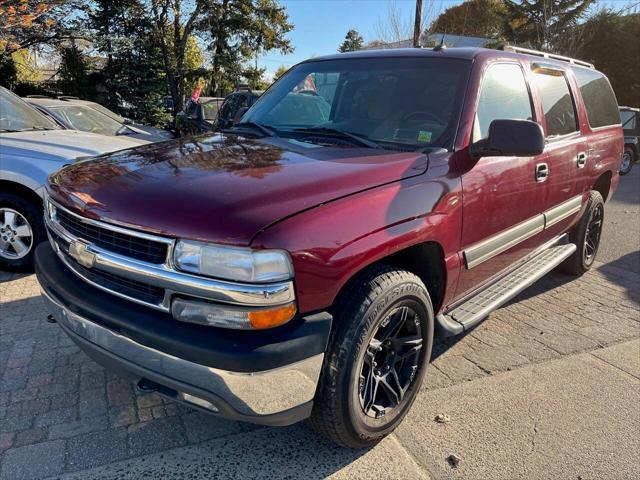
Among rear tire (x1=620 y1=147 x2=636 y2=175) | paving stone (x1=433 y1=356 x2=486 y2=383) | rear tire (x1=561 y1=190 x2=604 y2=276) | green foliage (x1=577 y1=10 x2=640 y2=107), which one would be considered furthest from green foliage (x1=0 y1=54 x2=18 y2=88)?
green foliage (x1=577 y1=10 x2=640 y2=107)

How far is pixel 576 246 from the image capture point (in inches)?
192

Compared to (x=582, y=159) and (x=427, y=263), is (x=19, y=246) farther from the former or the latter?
(x=582, y=159)

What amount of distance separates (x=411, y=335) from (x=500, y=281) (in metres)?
1.25

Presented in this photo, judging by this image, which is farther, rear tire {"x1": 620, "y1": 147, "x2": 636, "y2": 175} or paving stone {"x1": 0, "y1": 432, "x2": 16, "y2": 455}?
rear tire {"x1": 620, "y1": 147, "x2": 636, "y2": 175}

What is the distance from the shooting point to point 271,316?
1953mm

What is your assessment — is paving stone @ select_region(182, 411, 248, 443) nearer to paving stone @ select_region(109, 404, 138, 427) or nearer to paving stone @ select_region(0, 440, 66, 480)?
paving stone @ select_region(109, 404, 138, 427)

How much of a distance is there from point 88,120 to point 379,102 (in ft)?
18.4

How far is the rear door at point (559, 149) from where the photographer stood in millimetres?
3750

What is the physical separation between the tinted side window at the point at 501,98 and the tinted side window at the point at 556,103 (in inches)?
11.0

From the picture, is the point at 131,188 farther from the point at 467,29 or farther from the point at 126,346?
the point at 467,29

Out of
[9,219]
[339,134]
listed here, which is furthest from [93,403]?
[9,219]

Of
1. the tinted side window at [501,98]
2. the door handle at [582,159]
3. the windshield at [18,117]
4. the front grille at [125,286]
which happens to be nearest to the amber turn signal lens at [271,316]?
the front grille at [125,286]

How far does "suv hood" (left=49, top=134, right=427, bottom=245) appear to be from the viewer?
1.97 meters

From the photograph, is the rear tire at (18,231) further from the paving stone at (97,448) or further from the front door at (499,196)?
the front door at (499,196)
